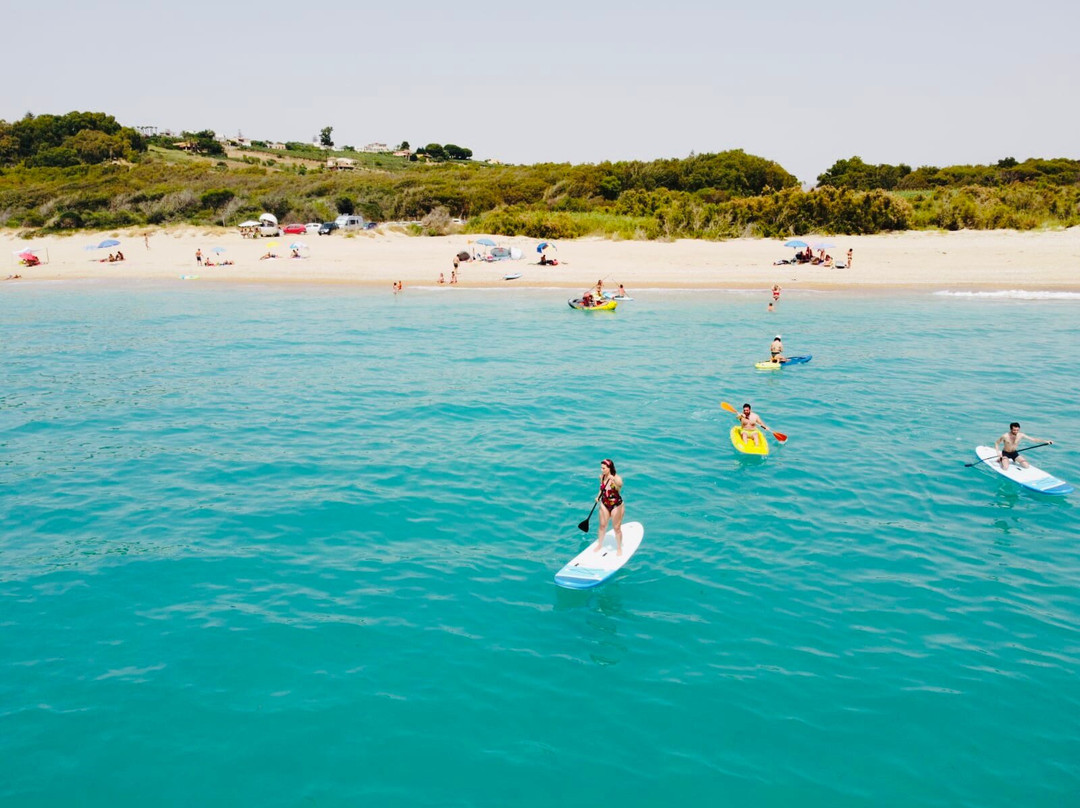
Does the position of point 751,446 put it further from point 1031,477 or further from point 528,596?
point 528,596

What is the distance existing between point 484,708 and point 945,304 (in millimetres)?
39600

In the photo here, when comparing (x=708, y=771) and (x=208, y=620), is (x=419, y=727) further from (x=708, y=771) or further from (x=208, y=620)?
(x=208, y=620)

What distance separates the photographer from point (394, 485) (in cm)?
1834

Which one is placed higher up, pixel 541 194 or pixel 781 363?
pixel 541 194

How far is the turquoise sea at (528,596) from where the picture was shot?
958 cm

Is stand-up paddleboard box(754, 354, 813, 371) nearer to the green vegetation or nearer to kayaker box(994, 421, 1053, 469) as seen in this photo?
kayaker box(994, 421, 1053, 469)

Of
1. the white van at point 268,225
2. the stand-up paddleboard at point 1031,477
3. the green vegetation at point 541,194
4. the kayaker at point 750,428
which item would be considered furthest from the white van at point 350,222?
the stand-up paddleboard at point 1031,477

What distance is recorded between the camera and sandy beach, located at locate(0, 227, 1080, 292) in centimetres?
4794

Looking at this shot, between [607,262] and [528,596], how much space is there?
141 ft

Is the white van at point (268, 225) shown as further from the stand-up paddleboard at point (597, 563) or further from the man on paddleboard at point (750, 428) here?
the stand-up paddleboard at point (597, 563)

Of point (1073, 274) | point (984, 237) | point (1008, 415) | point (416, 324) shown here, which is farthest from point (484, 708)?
point (984, 237)

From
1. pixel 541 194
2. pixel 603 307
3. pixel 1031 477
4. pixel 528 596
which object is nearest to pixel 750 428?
pixel 1031 477

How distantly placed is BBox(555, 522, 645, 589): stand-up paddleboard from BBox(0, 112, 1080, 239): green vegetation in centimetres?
4813

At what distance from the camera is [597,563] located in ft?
44.6
